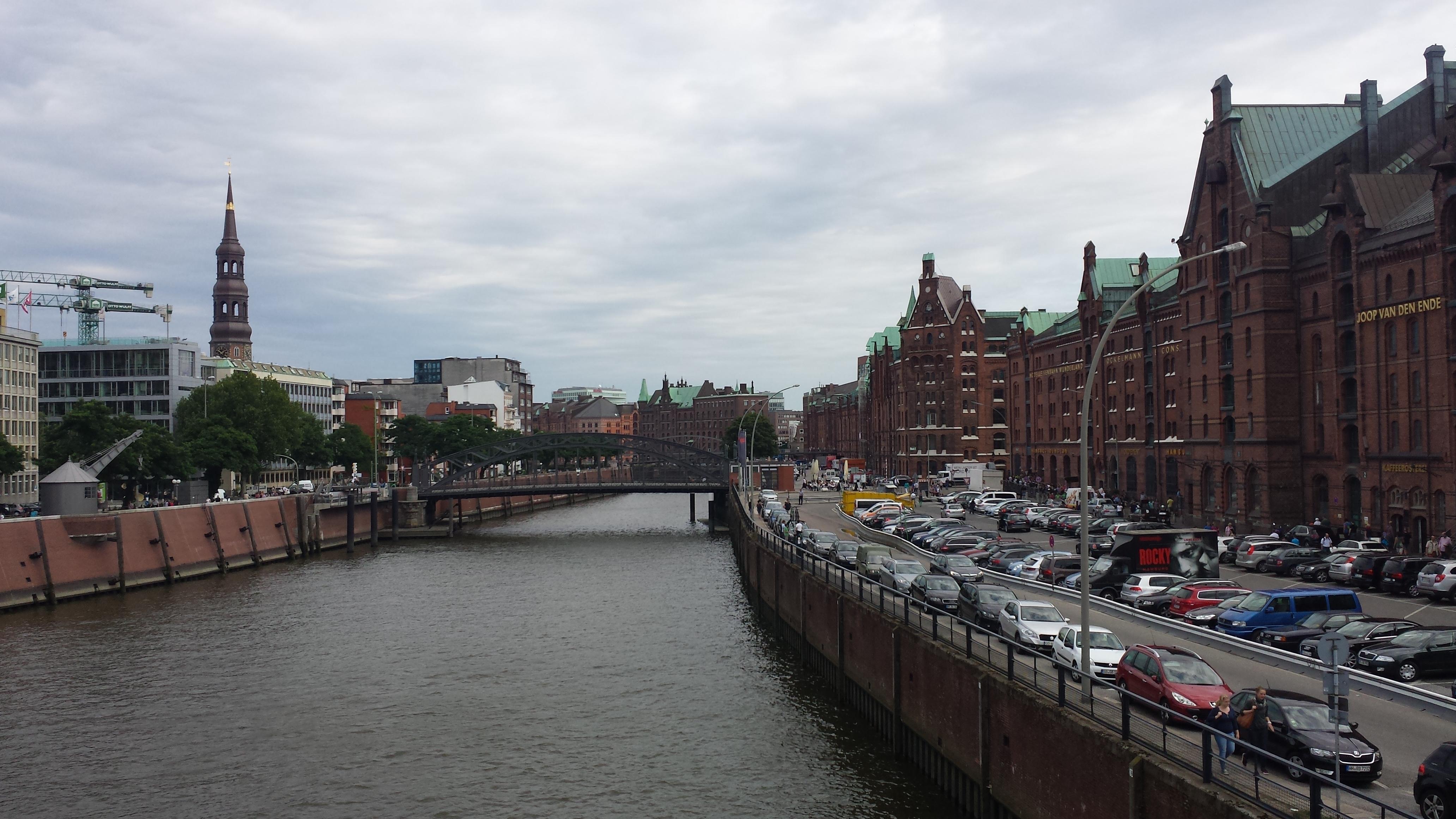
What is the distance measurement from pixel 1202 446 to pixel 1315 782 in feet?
204

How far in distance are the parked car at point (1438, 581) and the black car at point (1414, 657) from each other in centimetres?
1344

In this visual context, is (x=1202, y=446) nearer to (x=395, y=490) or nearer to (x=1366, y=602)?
(x=1366, y=602)

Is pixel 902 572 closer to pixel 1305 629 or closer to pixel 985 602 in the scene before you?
pixel 985 602

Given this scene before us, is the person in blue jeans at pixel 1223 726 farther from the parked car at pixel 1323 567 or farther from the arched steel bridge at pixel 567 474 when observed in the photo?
the arched steel bridge at pixel 567 474

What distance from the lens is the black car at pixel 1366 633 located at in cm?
2519

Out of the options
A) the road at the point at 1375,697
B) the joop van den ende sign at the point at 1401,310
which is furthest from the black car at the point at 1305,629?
the joop van den ende sign at the point at 1401,310

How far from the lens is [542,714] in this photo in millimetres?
33625

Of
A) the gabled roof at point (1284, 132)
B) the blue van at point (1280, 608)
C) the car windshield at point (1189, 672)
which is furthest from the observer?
the gabled roof at point (1284, 132)

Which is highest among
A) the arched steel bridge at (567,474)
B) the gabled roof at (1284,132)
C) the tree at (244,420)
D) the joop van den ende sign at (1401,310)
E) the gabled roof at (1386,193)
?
the gabled roof at (1284,132)

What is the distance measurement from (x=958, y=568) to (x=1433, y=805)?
1093 inches

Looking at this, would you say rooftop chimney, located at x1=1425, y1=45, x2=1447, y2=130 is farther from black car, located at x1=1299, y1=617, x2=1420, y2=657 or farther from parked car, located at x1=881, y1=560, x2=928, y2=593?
black car, located at x1=1299, y1=617, x2=1420, y2=657

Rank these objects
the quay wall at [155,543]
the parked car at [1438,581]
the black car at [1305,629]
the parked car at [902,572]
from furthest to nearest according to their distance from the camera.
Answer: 1. the quay wall at [155,543]
2. the parked car at [902,572]
3. the parked car at [1438,581]
4. the black car at [1305,629]

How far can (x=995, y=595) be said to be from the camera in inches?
1246

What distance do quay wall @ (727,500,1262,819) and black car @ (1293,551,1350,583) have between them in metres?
19.5
